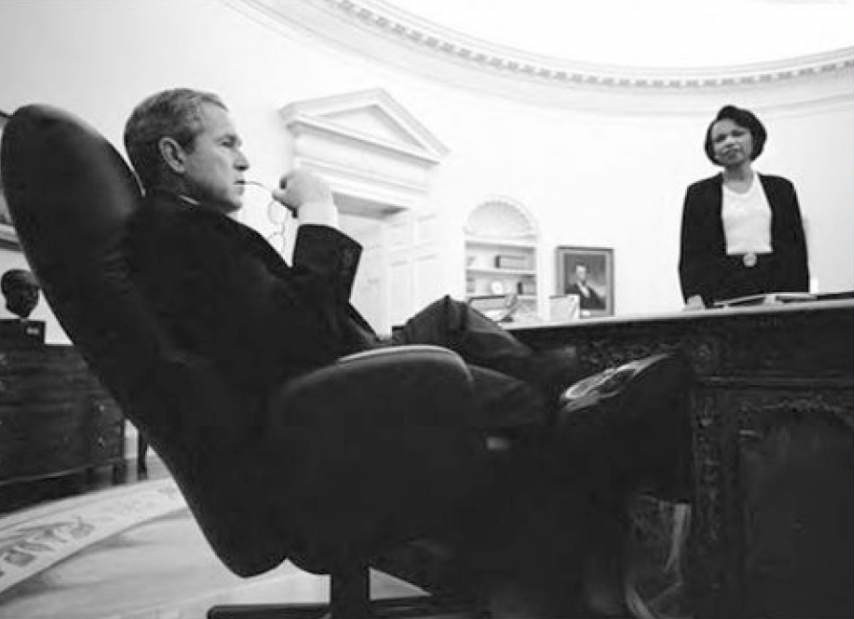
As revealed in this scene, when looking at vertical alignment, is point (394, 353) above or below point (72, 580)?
above

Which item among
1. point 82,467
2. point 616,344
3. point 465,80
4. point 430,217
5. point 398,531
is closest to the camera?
point 398,531

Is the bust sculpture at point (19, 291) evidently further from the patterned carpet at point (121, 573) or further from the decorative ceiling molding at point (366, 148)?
the decorative ceiling molding at point (366, 148)

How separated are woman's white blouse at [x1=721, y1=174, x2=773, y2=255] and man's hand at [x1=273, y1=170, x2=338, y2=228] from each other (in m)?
1.48

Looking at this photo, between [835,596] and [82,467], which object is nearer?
[835,596]

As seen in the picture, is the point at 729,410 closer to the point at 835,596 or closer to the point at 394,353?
the point at 835,596

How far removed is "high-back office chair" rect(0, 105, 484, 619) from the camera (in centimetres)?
113

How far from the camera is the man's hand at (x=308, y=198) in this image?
1.47m

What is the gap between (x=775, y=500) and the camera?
1314 mm

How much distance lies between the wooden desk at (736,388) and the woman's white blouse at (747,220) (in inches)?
39.8

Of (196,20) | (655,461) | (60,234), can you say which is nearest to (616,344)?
(655,461)

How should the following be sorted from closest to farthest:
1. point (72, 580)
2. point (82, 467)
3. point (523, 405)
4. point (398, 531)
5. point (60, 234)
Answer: point (60, 234), point (398, 531), point (523, 405), point (72, 580), point (82, 467)

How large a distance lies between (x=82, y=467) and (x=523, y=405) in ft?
10.5

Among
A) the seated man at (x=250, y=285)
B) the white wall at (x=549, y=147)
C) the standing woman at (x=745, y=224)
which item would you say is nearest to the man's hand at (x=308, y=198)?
the seated man at (x=250, y=285)

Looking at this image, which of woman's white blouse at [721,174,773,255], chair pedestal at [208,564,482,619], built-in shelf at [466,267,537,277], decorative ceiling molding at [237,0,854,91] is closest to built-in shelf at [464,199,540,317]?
built-in shelf at [466,267,537,277]
